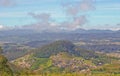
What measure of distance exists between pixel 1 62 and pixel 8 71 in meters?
6.91

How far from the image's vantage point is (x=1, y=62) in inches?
7397

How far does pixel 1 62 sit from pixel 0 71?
17.9 ft

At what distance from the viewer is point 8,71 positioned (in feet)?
617

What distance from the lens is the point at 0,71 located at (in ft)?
614

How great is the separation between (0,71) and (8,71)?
4771 mm
